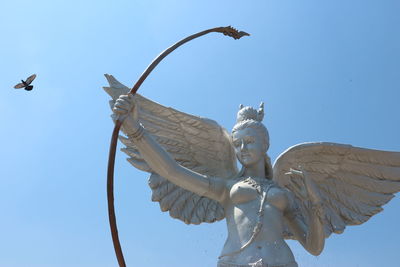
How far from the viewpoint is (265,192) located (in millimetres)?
6152

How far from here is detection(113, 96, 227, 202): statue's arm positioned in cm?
557

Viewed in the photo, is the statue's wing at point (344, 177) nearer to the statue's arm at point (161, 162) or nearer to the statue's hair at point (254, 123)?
the statue's hair at point (254, 123)

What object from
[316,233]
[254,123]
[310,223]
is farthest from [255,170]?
[316,233]

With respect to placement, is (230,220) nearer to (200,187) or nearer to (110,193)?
(200,187)

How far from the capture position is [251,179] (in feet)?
20.7

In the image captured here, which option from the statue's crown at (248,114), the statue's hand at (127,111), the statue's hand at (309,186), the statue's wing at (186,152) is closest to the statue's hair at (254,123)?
the statue's crown at (248,114)

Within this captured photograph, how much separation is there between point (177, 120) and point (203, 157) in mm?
617

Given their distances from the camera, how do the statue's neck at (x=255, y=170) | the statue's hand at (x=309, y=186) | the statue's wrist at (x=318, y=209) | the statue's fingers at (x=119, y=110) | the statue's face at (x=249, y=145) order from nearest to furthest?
the statue's fingers at (x=119, y=110), the statue's hand at (x=309, y=186), the statue's wrist at (x=318, y=209), the statue's face at (x=249, y=145), the statue's neck at (x=255, y=170)

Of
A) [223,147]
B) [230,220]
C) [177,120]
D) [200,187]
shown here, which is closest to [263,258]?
[230,220]

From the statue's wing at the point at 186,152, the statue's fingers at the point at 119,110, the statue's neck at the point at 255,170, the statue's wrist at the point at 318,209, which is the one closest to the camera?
the statue's fingers at the point at 119,110

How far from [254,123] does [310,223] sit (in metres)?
1.36

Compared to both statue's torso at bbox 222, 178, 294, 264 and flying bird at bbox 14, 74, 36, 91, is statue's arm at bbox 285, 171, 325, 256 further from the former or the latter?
flying bird at bbox 14, 74, 36, 91

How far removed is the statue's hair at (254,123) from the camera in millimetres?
6453

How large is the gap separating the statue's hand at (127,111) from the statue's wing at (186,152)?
1106mm
